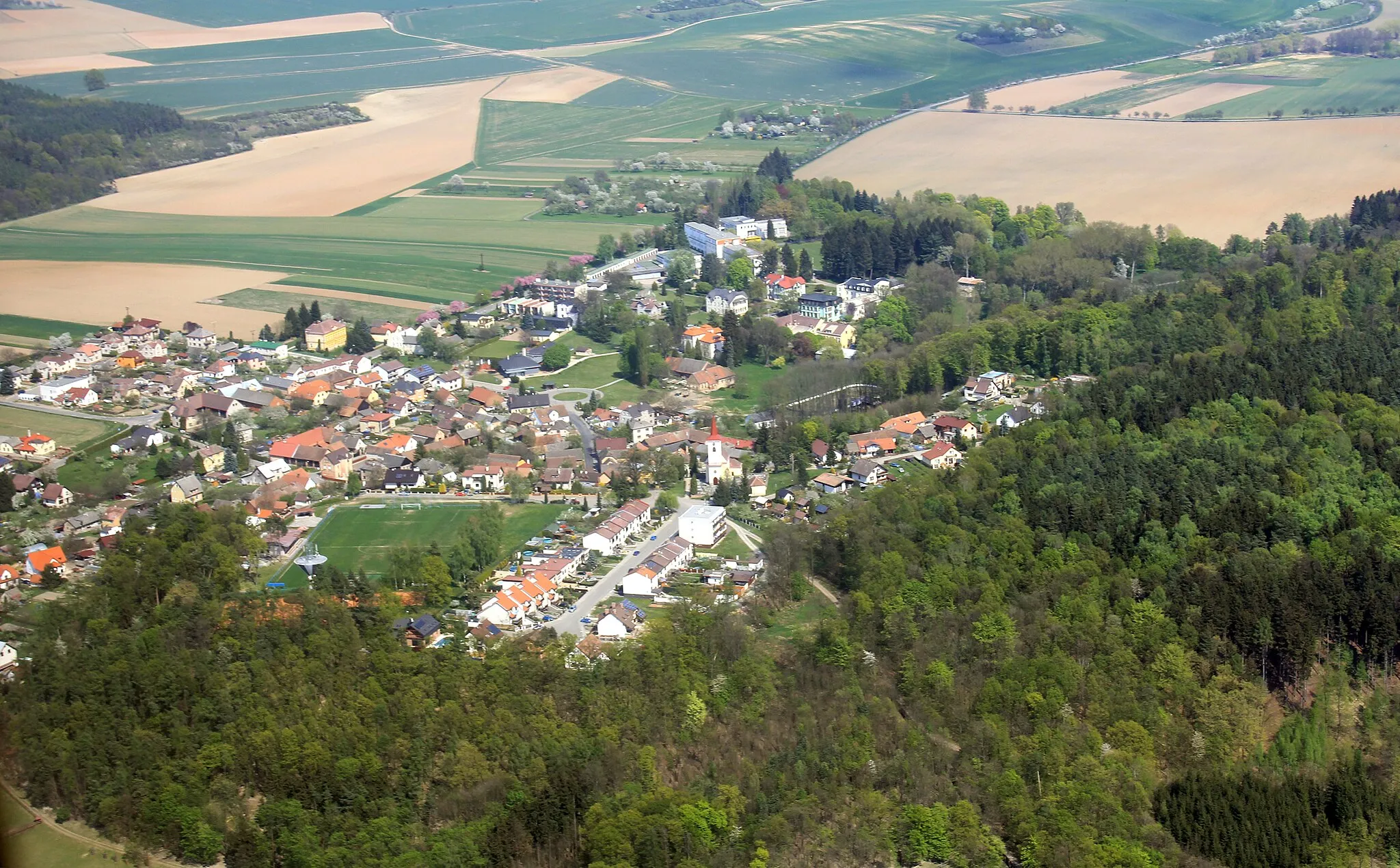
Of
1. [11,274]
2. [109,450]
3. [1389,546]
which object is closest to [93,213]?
[11,274]

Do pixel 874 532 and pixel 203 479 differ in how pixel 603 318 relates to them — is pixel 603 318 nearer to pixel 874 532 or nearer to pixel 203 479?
pixel 203 479

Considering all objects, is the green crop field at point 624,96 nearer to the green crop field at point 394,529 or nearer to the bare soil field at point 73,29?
the bare soil field at point 73,29

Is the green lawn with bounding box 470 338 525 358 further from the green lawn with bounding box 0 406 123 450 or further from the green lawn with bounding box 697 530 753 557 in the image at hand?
the green lawn with bounding box 697 530 753 557

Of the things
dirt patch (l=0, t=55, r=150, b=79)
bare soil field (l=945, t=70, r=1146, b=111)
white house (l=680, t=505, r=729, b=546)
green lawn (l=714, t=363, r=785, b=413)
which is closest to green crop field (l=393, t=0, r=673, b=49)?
dirt patch (l=0, t=55, r=150, b=79)

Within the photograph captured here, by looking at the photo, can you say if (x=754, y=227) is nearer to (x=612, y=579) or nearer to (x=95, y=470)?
(x=95, y=470)

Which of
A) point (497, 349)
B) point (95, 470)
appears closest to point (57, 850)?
point (95, 470)

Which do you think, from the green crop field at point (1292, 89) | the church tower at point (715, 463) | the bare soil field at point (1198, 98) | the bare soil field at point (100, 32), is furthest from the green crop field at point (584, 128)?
the church tower at point (715, 463)

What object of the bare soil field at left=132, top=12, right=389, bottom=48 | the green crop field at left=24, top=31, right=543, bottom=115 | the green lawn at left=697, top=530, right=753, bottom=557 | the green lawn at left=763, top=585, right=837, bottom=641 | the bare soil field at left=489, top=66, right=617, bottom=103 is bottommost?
the green lawn at left=763, top=585, right=837, bottom=641
